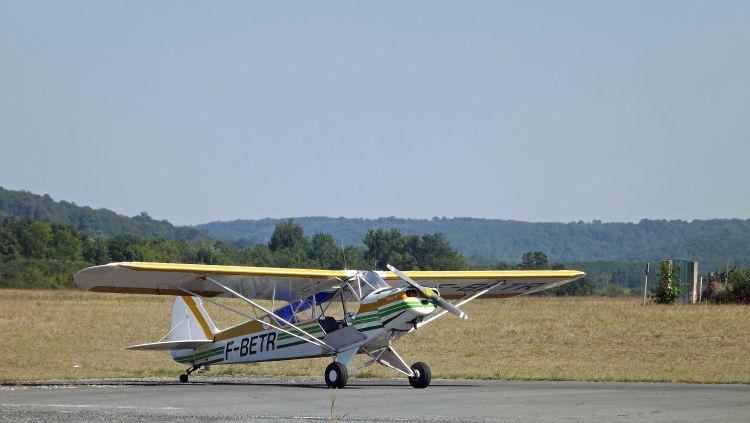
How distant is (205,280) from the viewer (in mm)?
22047

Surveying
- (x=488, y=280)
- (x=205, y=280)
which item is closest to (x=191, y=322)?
(x=205, y=280)

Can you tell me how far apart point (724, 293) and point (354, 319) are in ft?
102

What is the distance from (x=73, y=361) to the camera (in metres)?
31.5

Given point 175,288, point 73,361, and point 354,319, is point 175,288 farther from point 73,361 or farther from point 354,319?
point 73,361

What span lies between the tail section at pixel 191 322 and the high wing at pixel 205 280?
3.38 ft

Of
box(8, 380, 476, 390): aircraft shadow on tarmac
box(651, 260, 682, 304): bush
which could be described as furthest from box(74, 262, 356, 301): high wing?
box(651, 260, 682, 304): bush

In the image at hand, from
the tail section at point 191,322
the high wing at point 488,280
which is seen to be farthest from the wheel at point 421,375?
the tail section at point 191,322

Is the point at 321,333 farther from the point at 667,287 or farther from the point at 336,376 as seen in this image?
the point at 667,287

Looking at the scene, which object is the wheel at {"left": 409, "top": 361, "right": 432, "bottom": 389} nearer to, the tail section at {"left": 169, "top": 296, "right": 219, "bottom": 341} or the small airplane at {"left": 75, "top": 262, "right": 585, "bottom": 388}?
the small airplane at {"left": 75, "top": 262, "right": 585, "bottom": 388}

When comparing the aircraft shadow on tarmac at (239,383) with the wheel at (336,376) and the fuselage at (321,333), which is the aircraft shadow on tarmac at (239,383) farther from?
the wheel at (336,376)

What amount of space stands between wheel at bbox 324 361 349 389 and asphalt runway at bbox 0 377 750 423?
0.90 ft

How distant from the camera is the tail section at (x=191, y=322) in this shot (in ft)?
78.5

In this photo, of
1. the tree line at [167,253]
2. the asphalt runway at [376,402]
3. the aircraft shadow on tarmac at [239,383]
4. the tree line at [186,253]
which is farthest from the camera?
the tree line at [186,253]

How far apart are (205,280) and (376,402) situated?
5.37 meters
